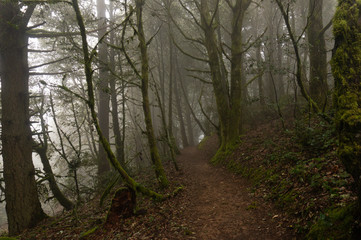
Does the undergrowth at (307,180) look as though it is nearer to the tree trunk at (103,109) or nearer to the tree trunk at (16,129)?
the tree trunk at (16,129)

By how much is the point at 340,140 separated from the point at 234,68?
29.7ft

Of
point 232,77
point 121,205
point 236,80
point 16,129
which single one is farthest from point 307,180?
point 16,129

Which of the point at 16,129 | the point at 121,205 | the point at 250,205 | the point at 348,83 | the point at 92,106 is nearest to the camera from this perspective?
the point at 348,83

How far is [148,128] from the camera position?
7.68 metres

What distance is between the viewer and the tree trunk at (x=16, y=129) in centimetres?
715

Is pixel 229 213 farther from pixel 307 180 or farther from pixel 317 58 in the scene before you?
pixel 317 58

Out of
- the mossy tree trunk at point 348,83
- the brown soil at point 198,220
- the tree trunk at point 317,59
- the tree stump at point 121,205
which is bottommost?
the brown soil at point 198,220

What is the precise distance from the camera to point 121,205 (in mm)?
5793

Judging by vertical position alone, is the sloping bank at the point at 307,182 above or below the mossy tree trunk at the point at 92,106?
below

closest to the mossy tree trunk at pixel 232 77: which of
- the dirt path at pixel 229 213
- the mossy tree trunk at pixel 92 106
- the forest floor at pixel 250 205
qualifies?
the forest floor at pixel 250 205

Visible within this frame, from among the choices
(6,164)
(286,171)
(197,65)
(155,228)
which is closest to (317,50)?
(286,171)

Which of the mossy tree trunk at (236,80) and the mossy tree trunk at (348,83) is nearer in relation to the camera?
the mossy tree trunk at (348,83)

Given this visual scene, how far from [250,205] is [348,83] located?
3.78 m

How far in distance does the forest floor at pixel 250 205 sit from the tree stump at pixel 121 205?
14 cm
